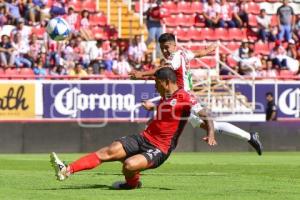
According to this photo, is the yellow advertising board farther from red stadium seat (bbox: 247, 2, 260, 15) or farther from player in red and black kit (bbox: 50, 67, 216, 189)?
player in red and black kit (bbox: 50, 67, 216, 189)

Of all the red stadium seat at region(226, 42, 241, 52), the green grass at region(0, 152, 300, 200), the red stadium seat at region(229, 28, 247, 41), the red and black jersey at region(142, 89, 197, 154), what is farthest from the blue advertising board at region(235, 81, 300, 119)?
the red and black jersey at region(142, 89, 197, 154)

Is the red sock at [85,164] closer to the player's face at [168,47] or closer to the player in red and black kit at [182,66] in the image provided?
the player in red and black kit at [182,66]

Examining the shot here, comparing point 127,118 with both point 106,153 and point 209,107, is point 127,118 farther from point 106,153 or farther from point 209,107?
point 106,153

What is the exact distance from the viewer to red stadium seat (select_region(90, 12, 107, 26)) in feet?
114

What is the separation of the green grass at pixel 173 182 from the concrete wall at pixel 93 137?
543 cm

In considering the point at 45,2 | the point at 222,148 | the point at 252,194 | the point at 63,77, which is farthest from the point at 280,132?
the point at 252,194

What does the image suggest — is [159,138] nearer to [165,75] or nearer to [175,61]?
[165,75]

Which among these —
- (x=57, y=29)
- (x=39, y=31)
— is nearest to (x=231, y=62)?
(x=39, y=31)

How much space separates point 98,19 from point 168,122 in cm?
2170

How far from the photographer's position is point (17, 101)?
95.6 feet

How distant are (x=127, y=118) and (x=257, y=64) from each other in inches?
225

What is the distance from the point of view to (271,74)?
110 feet

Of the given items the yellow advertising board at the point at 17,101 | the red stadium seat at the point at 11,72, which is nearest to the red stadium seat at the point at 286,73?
the yellow advertising board at the point at 17,101

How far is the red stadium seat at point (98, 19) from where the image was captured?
34.6 m
